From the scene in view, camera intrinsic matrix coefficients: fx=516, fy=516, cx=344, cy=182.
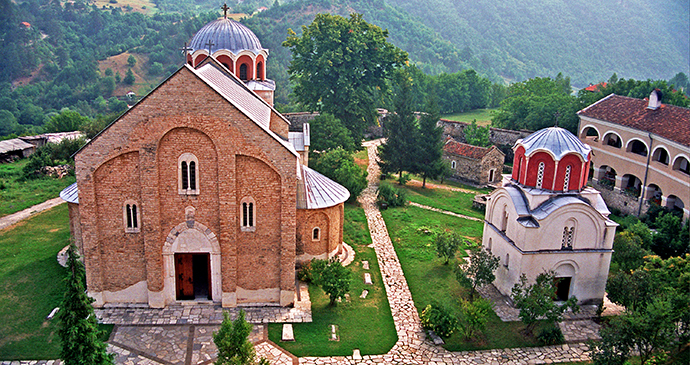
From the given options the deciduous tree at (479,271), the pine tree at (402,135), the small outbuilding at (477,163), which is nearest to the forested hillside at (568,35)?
the small outbuilding at (477,163)

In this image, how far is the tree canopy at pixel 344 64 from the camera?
46.6m

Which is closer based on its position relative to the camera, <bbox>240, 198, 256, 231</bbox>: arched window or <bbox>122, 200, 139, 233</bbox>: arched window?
<bbox>122, 200, 139, 233</bbox>: arched window

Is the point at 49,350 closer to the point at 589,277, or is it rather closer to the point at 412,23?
the point at 589,277

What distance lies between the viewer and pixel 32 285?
72.4 ft

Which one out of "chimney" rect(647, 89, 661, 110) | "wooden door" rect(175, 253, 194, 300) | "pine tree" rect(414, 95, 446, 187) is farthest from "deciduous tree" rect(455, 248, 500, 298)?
"chimney" rect(647, 89, 661, 110)

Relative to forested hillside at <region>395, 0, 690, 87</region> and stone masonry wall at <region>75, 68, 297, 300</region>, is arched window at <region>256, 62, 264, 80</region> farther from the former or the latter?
forested hillside at <region>395, 0, 690, 87</region>

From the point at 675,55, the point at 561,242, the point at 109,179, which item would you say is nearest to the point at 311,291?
the point at 109,179

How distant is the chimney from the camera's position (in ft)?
114

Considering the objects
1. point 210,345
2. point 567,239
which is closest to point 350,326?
point 210,345

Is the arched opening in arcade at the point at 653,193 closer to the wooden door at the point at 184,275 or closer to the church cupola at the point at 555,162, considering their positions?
the church cupola at the point at 555,162

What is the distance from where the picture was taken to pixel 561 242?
70.7ft

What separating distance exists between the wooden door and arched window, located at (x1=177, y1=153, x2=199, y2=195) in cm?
281

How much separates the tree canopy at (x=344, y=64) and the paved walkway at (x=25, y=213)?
78.0 feet

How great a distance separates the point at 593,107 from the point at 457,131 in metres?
17.1
